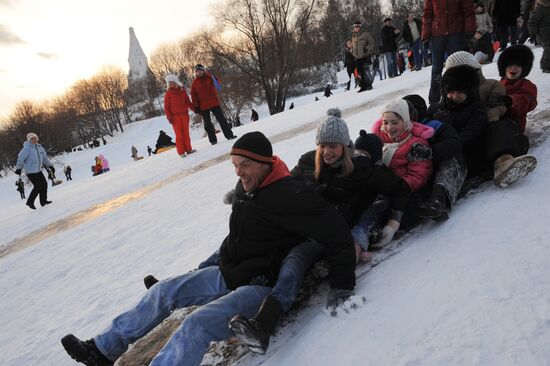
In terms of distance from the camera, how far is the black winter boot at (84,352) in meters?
2.13

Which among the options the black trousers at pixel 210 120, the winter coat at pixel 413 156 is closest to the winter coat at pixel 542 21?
the winter coat at pixel 413 156

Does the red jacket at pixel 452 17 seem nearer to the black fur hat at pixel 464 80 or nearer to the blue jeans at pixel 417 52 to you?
the black fur hat at pixel 464 80

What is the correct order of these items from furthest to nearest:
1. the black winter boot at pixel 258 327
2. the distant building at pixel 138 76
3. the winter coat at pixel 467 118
Result: the distant building at pixel 138 76
the winter coat at pixel 467 118
the black winter boot at pixel 258 327

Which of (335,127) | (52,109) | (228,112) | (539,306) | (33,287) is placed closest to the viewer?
(539,306)

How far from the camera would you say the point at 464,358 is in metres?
1.50

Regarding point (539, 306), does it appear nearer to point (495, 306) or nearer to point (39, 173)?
point (495, 306)

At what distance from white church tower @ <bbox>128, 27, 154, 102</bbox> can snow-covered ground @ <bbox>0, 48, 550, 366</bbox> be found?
73074mm

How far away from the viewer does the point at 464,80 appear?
3119 mm

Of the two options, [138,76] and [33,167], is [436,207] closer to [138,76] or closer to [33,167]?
[33,167]

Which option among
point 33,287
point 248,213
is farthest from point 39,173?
point 248,213

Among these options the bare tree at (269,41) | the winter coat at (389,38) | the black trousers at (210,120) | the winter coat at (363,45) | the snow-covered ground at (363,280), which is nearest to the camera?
the snow-covered ground at (363,280)

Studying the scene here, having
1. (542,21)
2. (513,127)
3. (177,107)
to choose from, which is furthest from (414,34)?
(513,127)

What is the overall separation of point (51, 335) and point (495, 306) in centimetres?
317

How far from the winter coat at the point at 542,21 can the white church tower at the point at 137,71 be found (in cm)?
7359
